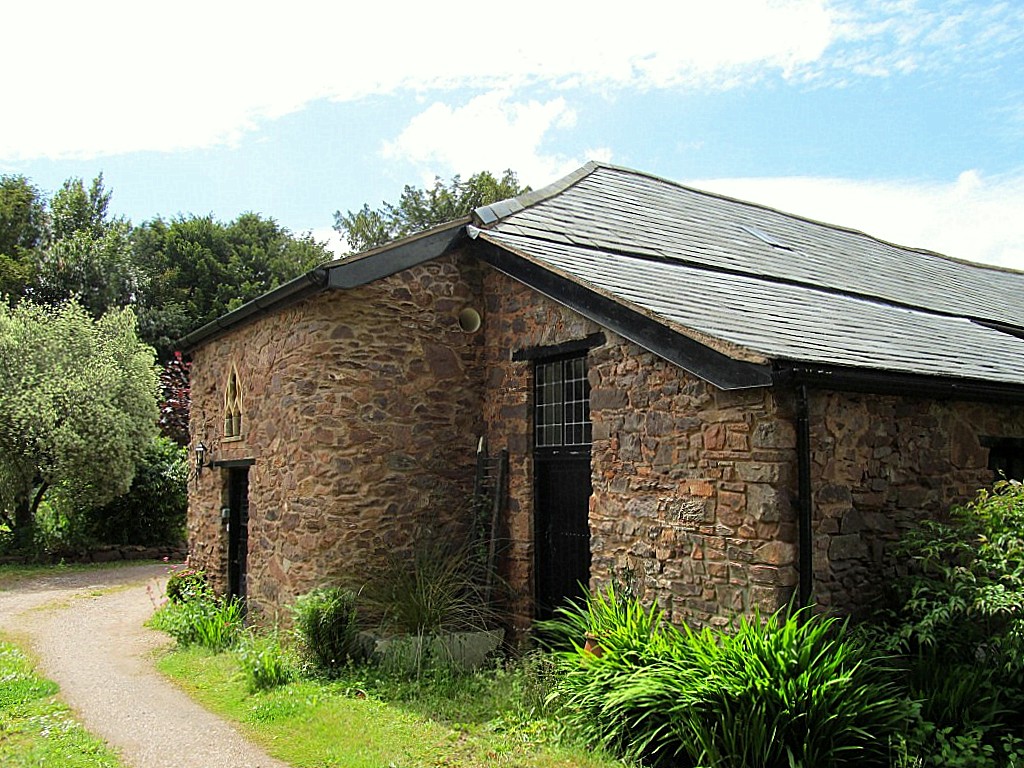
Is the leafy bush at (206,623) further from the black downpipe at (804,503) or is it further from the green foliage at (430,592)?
the black downpipe at (804,503)

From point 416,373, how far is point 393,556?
2.00 m

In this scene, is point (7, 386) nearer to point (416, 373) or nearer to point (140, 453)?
point (140, 453)

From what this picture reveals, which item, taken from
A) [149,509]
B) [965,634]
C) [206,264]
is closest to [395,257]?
[965,634]

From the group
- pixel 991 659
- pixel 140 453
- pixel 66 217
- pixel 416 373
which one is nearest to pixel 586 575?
pixel 416 373

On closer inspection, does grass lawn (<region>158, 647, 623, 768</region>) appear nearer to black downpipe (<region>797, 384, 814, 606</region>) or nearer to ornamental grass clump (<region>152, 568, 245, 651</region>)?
ornamental grass clump (<region>152, 568, 245, 651</region>)

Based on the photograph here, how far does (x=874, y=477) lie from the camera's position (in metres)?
6.51

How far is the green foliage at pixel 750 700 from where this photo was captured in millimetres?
5156

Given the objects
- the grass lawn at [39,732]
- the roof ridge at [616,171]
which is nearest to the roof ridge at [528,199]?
the roof ridge at [616,171]

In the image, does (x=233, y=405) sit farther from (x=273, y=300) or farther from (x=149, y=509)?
(x=149, y=509)

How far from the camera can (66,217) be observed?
31.3 metres

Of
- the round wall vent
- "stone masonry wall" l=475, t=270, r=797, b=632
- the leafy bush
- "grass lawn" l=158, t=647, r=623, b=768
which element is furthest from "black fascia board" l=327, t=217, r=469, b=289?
the leafy bush

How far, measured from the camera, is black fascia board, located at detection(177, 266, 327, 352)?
8.52m

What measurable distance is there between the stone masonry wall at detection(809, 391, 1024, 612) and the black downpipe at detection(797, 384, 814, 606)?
0.14m

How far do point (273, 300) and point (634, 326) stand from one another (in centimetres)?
442
